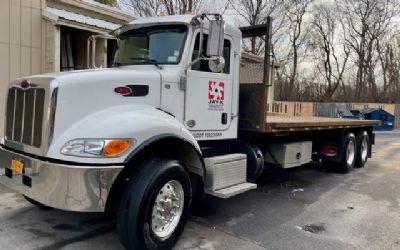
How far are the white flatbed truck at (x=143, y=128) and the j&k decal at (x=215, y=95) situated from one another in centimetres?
2

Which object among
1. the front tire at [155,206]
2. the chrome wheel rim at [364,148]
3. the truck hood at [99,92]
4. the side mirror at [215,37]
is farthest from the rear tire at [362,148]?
the truck hood at [99,92]

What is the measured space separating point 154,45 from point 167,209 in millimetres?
2131

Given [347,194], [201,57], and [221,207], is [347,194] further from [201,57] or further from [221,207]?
[201,57]

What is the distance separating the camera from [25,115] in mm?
4496

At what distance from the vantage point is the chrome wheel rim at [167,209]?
4426 mm

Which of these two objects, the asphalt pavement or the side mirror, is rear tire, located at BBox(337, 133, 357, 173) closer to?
the asphalt pavement

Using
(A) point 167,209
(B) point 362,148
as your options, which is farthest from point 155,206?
(B) point 362,148

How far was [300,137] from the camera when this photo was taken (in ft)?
27.8

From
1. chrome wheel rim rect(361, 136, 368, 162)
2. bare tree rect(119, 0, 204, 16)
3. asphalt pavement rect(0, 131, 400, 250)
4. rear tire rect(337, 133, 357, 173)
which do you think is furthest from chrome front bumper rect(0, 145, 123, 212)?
bare tree rect(119, 0, 204, 16)

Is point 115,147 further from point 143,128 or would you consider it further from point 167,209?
point 167,209

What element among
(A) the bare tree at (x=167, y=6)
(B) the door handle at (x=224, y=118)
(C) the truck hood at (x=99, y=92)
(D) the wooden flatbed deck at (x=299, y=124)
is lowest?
(D) the wooden flatbed deck at (x=299, y=124)

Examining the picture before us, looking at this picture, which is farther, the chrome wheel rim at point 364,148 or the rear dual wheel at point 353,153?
the chrome wheel rim at point 364,148

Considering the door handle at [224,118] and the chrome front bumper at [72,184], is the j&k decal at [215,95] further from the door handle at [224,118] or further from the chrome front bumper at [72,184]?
the chrome front bumper at [72,184]

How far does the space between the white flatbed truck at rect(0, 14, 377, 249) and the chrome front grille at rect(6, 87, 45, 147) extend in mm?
12
